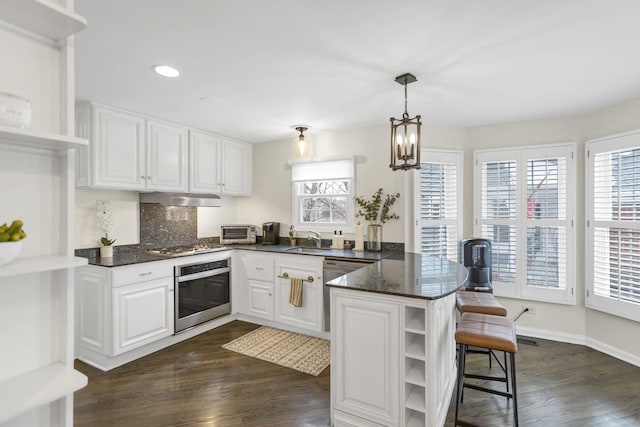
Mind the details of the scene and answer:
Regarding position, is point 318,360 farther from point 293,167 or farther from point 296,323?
point 293,167

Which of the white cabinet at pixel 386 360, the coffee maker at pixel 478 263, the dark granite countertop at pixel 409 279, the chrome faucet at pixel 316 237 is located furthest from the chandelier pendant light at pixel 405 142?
the chrome faucet at pixel 316 237

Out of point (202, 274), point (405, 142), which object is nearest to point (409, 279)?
point (405, 142)

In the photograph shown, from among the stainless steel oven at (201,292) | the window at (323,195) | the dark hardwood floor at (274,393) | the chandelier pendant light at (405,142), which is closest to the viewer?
the dark hardwood floor at (274,393)

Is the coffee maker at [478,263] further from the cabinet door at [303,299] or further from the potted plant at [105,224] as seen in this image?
the potted plant at [105,224]

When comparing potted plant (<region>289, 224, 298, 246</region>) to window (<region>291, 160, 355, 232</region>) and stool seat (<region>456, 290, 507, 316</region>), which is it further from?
stool seat (<region>456, 290, 507, 316</region>)

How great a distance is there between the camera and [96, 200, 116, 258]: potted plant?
128 inches

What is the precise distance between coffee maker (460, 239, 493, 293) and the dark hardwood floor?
74 cm

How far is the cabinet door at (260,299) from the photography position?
383cm

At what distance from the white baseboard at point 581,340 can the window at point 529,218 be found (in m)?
0.37

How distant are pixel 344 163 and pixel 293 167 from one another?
30.7 inches

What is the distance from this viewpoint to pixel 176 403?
92.4 inches

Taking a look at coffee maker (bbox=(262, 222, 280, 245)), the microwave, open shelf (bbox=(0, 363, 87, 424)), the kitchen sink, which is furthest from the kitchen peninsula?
the microwave

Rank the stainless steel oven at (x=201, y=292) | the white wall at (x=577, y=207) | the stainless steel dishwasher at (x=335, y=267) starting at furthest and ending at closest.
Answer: the stainless steel oven at (x=201, y=292), the stainless steel dishwasher at (x=335, y=267), the white wall at (x=577, y=207)

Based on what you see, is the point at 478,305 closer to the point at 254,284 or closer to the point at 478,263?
the point at 478,263
